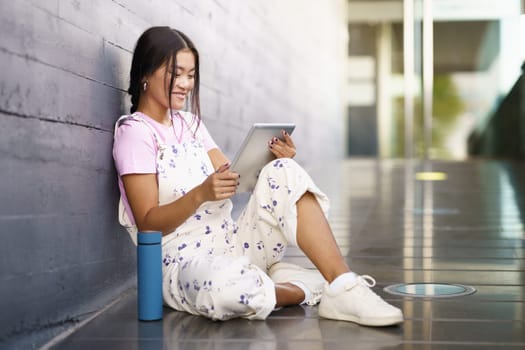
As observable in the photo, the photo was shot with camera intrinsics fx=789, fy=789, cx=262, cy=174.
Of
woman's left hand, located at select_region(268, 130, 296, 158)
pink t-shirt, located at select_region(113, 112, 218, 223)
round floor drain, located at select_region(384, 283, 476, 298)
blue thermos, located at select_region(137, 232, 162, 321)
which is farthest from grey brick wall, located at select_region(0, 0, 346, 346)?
round floor drain, located at select_region(384, 283, 476, 298)

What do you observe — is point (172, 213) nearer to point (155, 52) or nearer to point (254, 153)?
point (254, 153)

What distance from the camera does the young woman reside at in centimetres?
215

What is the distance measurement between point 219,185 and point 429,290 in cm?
95

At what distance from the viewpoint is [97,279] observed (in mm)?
2377

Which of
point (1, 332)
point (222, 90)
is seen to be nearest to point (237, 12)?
point (222, 90)

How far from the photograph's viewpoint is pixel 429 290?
2658 mm

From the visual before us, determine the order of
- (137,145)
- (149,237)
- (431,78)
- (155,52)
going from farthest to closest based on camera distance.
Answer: (431,78), (155,52), (137,145), (149,237)

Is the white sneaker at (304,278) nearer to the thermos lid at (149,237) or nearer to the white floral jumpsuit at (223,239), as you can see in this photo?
the white floral jumpsuit at (223,239)

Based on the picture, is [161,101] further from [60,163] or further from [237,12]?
[237,12]

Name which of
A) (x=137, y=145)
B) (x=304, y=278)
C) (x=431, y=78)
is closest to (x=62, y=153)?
(x=137, y=145)

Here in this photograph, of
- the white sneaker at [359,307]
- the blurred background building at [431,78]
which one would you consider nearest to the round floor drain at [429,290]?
the white sneaker at [359,307]

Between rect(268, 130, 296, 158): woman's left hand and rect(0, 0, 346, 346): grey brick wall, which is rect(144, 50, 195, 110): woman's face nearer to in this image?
rect(0, 0, 346, 346): grey brick wall

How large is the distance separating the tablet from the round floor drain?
0.64 m

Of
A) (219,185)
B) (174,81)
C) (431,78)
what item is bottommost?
(219,185)
